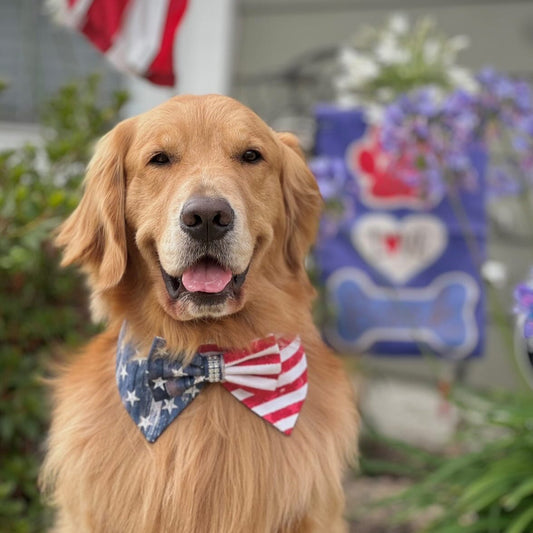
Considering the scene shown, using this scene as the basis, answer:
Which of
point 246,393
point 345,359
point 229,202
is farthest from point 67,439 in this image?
point 345,359

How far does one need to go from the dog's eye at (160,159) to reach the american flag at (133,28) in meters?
0.88

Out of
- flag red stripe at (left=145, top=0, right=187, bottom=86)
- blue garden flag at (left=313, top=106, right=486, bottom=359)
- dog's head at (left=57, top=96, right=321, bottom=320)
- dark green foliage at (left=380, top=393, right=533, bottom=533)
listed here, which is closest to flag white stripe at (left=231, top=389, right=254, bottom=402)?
dog's head at (left=57, top=96, right=321, bottom=320)

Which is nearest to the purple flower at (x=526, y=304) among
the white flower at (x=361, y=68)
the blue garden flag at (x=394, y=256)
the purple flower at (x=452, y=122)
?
the purple flower at (x=452, y=122)

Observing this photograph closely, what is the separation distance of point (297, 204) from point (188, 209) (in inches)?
25.1

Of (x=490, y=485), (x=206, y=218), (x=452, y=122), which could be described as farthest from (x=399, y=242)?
(x=206, y=218)

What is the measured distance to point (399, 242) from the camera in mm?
4371

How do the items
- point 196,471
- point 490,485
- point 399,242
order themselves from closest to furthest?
point 196,471 → point 490,485 → point 399,242

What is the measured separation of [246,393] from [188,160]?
2.44ft

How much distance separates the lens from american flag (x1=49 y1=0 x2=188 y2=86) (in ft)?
9.79

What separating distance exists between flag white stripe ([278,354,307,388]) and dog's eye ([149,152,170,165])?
761 millimetres

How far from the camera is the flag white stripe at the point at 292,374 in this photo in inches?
90.7

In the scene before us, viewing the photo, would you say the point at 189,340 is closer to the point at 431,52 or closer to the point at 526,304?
the point at 526,304

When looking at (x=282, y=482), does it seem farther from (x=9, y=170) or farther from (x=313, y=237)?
(x=9, y=170)

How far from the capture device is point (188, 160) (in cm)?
218
